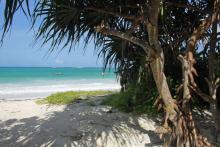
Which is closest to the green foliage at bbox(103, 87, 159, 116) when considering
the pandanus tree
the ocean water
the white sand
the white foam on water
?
the white sand

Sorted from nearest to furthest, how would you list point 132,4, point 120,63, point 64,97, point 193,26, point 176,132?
point 176,132 < point 132,4 < point 193,26 < point 120,63 < point 64,97

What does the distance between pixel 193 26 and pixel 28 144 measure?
8.92ft

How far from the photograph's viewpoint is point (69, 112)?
21.7 feet

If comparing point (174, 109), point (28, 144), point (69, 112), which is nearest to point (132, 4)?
point (174, 109)

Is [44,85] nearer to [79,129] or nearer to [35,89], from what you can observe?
[35,89]

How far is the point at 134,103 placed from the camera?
6336 mm

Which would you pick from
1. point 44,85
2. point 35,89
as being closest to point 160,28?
point 35,89

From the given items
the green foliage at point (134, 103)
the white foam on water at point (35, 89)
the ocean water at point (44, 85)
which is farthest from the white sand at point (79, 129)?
the white foam on water at point (35, 89)

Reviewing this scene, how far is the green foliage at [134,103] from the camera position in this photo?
20.0 ft

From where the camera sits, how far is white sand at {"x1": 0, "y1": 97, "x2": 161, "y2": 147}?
4.77 metres

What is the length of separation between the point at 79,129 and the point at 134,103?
141 centimetres

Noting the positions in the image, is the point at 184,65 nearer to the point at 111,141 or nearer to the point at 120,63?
the point at 111,141

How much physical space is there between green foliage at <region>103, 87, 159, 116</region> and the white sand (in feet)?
0.61

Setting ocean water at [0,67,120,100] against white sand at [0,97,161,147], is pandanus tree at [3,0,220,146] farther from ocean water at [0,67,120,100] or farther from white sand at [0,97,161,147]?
ocean water at [0,67,120,100]
